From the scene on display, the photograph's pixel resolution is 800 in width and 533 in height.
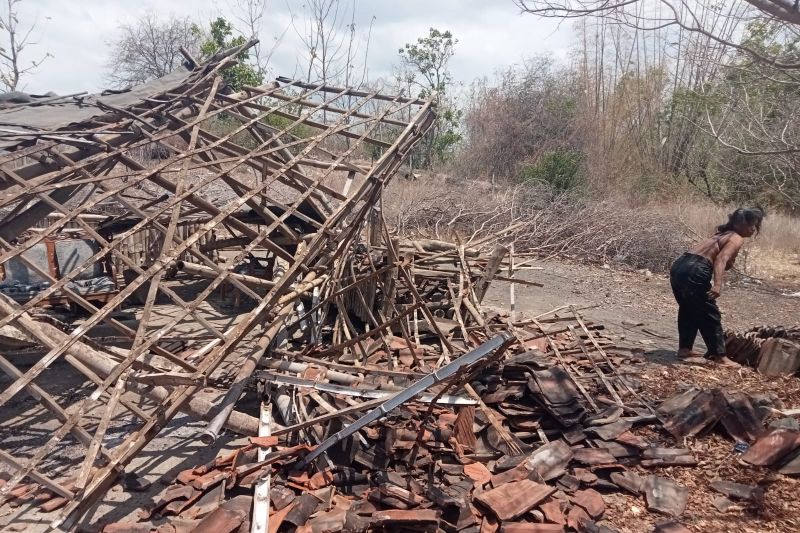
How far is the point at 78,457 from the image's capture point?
384cm

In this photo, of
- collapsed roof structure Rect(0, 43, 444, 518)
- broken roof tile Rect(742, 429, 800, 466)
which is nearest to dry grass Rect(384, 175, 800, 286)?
collapsed roof structure Rect(0, 43, 444, 518)

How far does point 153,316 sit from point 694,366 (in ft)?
21.6

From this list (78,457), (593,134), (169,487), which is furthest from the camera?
(593,134)

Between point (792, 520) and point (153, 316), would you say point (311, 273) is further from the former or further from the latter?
point (792, 520)

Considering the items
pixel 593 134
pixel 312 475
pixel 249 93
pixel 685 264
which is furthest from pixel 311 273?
pixel 593 134

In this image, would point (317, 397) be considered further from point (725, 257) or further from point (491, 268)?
point (725, 257)

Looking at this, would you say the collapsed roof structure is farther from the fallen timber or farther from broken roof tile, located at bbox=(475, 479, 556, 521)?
broken roof tile, located at bbox=(475, 479, 556, 521)

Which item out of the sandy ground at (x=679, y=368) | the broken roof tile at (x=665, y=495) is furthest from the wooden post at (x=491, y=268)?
the broken roof tile at (x=665, y=495)

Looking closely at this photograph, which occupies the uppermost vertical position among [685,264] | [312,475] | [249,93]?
[249,93]

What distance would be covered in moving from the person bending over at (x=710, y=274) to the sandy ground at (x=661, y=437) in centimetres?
43

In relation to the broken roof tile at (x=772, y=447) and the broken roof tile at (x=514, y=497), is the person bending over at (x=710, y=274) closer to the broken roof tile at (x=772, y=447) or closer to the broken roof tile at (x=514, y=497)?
the broken roof tile at (x=772, y=447)

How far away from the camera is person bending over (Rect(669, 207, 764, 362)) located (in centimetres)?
550

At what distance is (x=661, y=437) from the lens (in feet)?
13.6

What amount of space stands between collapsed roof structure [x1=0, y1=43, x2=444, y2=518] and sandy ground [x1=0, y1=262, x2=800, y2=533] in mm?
252
